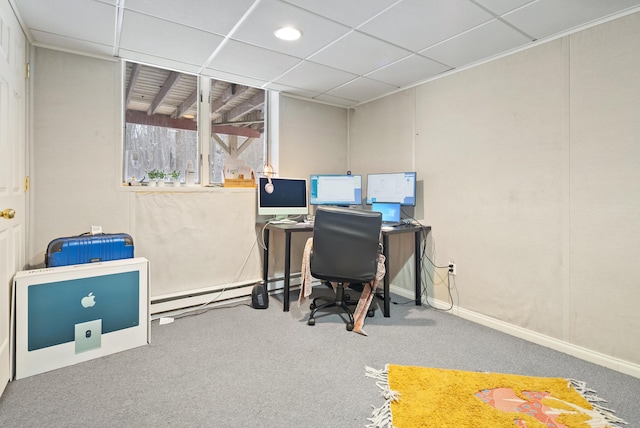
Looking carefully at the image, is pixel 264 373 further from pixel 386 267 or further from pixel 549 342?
pixel 549 342

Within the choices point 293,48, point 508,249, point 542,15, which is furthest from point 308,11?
point 508,249

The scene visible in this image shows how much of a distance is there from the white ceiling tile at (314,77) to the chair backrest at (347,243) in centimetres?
138

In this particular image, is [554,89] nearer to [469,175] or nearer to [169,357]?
[469,175]

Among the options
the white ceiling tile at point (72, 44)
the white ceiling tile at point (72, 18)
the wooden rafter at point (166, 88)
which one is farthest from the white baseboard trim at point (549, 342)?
the white ceiling tile at point (72, 44)

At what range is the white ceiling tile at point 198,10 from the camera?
2045 mm

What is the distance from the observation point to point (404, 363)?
7.36ft

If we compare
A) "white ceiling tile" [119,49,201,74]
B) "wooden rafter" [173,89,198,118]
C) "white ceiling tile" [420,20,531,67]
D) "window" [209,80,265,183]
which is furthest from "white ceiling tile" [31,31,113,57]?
"white ceiling tile" [420,20,531,67]

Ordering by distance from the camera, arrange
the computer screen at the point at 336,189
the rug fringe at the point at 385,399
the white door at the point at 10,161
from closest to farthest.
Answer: the rug fringe at the point at 385,399, the white door at the point at 10,161, the computer screen at the point at 336,189

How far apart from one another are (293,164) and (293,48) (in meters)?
1.50

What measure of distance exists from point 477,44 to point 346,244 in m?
1.89

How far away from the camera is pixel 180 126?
3420 millimetres

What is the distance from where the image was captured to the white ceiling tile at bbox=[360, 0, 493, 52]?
6.78ft

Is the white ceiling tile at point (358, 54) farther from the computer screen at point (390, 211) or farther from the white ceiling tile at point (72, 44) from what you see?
the white ceiling tile at point (72, 44)

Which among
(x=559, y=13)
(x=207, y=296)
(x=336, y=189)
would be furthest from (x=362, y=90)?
(x=207, y=296)
